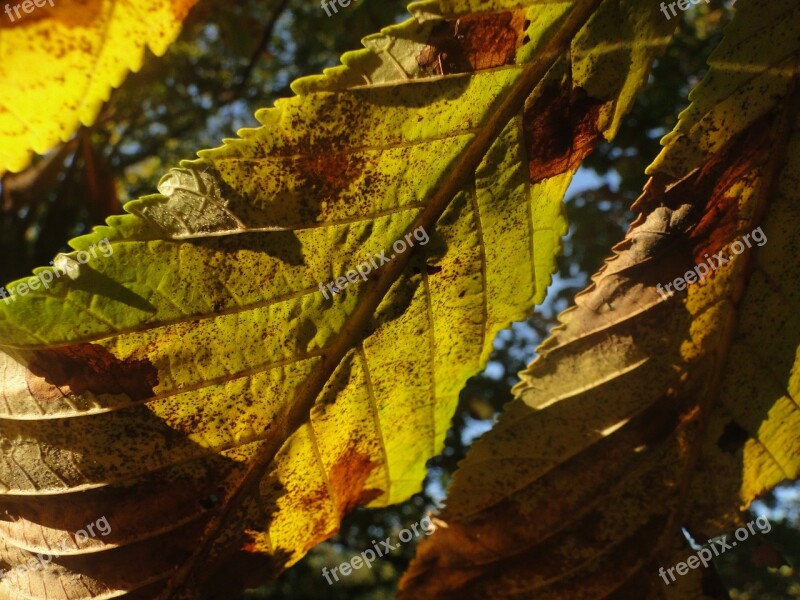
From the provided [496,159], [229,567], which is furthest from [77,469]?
[496,159]

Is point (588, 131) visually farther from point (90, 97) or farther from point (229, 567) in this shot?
point (229, 567)

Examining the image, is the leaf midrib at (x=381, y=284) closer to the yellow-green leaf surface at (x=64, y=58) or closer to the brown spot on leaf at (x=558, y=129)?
the brown spot on leaf at (x=558, y=129)

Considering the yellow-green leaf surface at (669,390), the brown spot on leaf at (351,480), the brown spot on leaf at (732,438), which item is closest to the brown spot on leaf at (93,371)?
the brown spot on leaf at (351,480)

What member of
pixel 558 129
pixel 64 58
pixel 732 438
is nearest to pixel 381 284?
pixel 558 129

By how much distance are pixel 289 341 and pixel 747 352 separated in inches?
26.9

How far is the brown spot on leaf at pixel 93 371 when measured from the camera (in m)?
0.87

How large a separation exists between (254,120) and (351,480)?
3249mm

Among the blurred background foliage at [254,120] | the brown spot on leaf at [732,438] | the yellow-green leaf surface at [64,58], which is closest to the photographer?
the yellow-green leaf surface at [64,58]

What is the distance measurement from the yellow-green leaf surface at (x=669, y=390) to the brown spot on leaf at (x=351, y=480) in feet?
0.43

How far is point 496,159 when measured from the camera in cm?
95

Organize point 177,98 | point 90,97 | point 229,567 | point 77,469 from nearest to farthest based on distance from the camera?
point 90,97 < point 77,469 < point 229,567 < point 177,98

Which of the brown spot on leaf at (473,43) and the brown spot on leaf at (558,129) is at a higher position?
the brown spot on leaf at (473,43)

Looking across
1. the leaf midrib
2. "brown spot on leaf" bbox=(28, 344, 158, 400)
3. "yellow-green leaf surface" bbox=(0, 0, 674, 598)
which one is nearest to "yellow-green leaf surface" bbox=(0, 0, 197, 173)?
"yellow-green leaf surface" bbox=(0, 0, 674, 598)

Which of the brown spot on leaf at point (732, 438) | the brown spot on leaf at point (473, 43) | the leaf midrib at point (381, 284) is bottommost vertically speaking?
the brown spot on leaf at point (732, 438)
